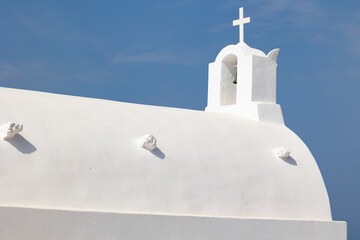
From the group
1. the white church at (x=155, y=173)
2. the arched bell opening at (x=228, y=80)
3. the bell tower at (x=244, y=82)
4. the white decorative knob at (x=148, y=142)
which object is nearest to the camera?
the white church at (x=155, y=173)

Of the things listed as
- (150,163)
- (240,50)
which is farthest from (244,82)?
(150,163)

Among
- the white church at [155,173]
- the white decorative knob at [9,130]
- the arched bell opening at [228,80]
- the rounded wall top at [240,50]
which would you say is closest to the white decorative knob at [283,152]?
the white church at [155,173]

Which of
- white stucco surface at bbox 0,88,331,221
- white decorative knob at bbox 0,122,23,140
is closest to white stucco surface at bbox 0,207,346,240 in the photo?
white stucco surface at bbox 0,88,331,221

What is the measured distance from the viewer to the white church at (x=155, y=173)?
11.2 m

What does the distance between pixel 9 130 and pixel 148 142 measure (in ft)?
9.91

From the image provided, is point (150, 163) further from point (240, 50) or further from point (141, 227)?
point (240, 50)

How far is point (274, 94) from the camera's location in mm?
18188

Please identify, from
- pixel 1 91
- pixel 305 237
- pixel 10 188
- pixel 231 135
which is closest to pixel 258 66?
pixel 231 135

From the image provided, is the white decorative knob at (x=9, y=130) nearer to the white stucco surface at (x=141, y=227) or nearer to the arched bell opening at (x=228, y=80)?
the white stucco surface at (x=141, y=227)

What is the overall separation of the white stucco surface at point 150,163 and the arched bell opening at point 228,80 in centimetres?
175

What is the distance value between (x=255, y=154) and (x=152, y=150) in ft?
10.1

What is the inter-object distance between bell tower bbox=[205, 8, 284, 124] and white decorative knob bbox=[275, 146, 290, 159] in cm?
150

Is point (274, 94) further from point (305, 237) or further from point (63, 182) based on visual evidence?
point (63, 182)

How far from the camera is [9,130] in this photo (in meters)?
11.1
